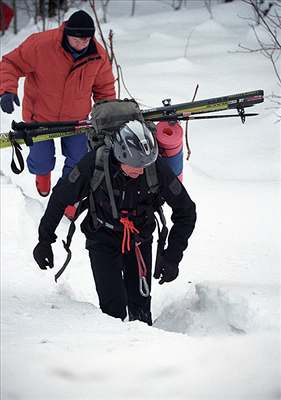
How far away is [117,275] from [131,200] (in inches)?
22.7

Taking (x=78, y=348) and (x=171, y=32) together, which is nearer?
(x=78, y=348)

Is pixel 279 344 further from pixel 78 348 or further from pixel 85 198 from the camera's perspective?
pixel 85 198

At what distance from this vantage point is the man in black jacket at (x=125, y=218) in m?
3.53

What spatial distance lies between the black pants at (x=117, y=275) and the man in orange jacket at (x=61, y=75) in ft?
4.79

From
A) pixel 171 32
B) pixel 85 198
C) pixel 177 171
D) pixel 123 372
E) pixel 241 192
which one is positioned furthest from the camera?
pixel 171 32

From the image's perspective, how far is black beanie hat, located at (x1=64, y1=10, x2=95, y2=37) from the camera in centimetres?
455

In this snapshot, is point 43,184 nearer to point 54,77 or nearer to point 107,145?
point 54,77

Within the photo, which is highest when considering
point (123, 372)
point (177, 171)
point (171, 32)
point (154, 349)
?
point (123, 372)

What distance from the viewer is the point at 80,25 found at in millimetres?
4570

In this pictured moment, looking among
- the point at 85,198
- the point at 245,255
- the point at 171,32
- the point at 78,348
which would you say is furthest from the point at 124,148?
the point at 171,32

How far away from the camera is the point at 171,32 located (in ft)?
42.3

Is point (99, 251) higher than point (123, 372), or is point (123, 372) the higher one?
point (123, 372)

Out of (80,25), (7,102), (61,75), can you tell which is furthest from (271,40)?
(7,102)

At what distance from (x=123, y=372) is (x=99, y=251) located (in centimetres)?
188
